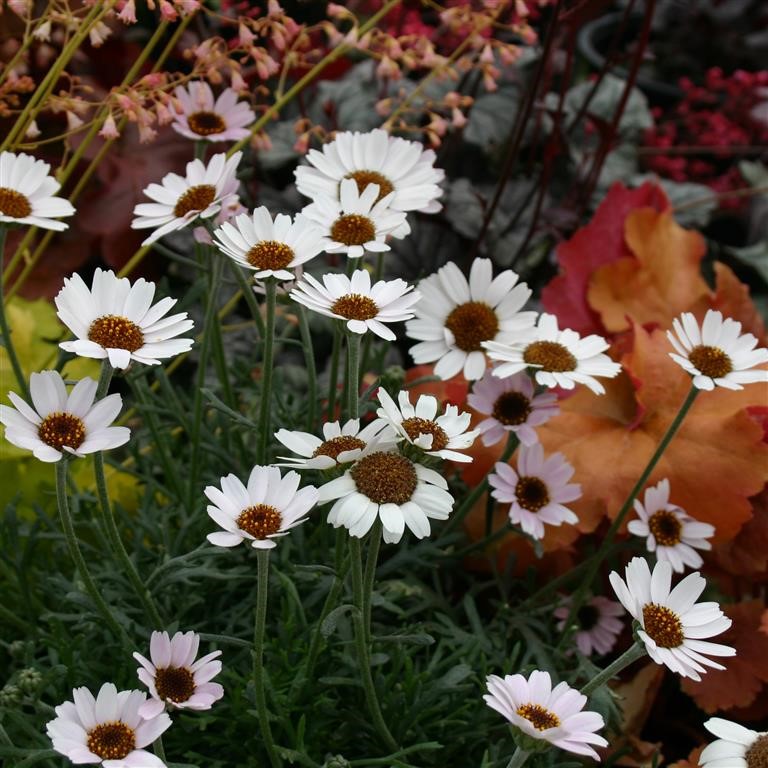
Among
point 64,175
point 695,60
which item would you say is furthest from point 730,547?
point 695,60

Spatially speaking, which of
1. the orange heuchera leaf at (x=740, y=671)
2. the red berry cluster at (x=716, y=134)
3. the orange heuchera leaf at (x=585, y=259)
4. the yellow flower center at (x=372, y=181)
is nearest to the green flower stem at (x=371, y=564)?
the yellow flower center at (x=372, y=181)

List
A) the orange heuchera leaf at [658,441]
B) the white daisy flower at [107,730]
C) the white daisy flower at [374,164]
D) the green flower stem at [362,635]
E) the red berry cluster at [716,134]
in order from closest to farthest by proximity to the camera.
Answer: the white daisy flower at [107,730] < the green flower stem at [362,635] < the white daisy flower at [374,164] < the orange heuchera leaf at [658,441] < the red berry cluster at [716,134]

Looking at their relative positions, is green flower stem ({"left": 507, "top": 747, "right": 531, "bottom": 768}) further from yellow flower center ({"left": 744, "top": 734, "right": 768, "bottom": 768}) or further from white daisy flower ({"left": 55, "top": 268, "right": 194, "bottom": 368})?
white daisy flower ({"left": 55, "top": 268, "right": 194, "bottom": 368})

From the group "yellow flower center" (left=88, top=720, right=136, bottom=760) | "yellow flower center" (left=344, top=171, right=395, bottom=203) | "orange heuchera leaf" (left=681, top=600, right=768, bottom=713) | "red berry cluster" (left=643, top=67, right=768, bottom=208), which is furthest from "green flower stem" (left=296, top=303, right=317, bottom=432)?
"red berry cluster" (left=643, top=67, right=768, bottom=208)

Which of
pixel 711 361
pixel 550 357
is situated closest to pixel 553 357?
pixel 550 357

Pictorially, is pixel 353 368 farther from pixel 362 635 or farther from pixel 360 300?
pixel 362 635

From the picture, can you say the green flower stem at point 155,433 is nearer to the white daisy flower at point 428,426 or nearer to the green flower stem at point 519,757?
the white daisy flower at point 428,426
